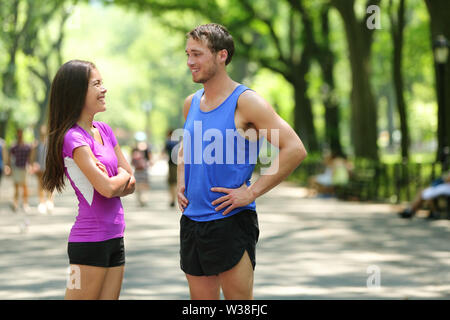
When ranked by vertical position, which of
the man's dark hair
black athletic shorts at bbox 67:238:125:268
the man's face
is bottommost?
black athletic shorts at bbox 67:238:125:268

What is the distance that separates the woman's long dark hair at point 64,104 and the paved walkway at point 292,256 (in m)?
3.81

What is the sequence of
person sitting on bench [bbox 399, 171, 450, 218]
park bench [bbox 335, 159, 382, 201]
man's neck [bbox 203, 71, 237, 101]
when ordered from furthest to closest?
1. park bench [bbox 335, 159, 382, 201]
2. person sitting on bench [bbox 399, 171, 450, 218]
3. man's neck [bbox 203, 71, 237, 101]

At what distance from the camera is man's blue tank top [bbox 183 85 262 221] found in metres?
3.70

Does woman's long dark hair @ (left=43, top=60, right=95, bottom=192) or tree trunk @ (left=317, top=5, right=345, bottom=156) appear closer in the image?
woman's long dark hair @ (left=43, top=60, right=95, bottom=192)

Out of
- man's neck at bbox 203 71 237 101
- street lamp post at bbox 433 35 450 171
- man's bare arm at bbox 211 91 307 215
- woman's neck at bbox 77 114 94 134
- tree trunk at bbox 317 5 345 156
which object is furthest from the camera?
tree trunk at bbox 317 5 345 156

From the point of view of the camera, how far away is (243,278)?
3.74 m

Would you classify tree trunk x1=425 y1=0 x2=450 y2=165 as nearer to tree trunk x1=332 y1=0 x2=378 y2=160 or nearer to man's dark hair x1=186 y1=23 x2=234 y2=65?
tree trunk x1=332 y1=0 x2=378 y2=160

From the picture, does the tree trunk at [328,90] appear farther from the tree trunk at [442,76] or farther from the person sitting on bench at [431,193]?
the person sitting on bench at [431,193]

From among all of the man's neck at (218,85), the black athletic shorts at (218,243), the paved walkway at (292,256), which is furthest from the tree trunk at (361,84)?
Result: the black athletic shorts at (218,243)

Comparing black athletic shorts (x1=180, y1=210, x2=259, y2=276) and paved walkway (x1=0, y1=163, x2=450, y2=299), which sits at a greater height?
black athletic shorts (x1=180, y1=210, x2=259, y2=276)

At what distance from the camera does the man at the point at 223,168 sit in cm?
370

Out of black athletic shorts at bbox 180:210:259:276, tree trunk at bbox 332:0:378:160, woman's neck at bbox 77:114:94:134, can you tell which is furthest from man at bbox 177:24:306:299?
tree trunk at bbox 332:0:378:160

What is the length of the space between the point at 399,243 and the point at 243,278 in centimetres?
858
